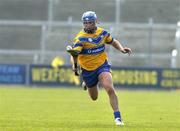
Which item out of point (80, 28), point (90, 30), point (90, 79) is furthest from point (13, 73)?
point (90, 30)

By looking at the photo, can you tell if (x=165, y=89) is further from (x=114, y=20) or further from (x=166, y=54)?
(x=114, y=20)

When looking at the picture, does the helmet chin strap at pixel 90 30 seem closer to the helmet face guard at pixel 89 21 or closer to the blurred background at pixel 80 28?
the helmet face guard at pixel 89 21

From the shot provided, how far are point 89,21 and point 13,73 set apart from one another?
24.2 m

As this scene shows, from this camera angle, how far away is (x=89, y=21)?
1347 centimetres

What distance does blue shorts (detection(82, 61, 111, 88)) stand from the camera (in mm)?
13961

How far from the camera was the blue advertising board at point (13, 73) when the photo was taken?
122 ft

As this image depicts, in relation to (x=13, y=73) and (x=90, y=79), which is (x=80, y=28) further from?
(x=90, y=79)

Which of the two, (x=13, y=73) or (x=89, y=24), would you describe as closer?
(x=89, y=24)

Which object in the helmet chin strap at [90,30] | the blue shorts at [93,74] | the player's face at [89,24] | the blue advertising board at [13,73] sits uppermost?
the player's face at [89,24]

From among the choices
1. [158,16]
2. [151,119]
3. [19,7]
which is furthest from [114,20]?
[151,119]

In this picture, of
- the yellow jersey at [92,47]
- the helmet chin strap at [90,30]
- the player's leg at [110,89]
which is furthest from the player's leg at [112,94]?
the helmet chin strap at [90,30]

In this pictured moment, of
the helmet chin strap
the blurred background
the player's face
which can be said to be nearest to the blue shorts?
the helmet chin strap

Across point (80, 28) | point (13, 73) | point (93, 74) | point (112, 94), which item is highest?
point (93, 74)

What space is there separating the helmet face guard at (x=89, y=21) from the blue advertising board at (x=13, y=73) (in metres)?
23.6
